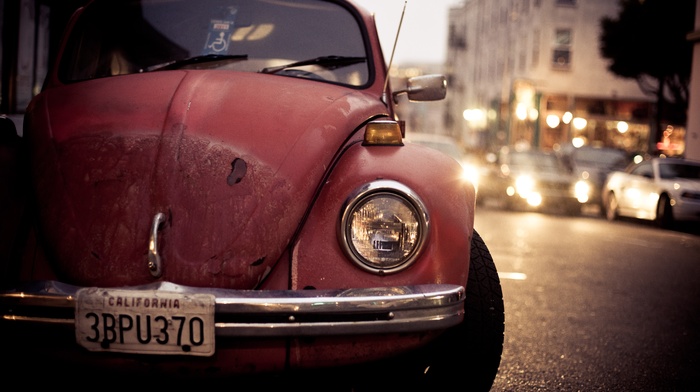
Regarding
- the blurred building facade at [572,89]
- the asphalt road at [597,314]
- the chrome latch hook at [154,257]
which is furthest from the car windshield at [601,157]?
the chrome latch hook at [154,257]

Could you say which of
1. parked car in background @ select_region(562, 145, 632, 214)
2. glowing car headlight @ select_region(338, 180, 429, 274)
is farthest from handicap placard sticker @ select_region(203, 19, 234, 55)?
parked car in background @ select_region(562, 145, 632, 214)

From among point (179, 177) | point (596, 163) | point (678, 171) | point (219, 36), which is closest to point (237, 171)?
point (179, 177)

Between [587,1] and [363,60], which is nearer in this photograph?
[363,60]

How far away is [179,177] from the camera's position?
253 cm

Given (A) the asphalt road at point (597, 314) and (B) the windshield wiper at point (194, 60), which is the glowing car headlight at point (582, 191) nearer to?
(A) the asphalt road at point (597, 314)

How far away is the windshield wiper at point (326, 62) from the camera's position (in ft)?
12.0

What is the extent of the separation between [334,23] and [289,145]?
1.63 m

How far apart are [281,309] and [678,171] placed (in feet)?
50.0

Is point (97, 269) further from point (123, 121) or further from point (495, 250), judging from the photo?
point (495, 250)

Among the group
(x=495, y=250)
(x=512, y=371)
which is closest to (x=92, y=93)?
(x=512, y=371)

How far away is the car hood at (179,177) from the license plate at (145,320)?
0.18m

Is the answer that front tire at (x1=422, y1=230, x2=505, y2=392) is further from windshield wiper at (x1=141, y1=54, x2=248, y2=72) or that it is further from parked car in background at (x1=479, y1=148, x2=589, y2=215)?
parked car in background at (x1=479, y1=148, x2=589, y2=215)

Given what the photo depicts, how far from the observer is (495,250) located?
9.16m

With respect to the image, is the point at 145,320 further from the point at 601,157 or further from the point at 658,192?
the point at 601,157
